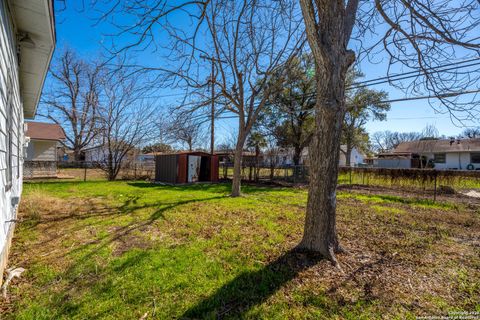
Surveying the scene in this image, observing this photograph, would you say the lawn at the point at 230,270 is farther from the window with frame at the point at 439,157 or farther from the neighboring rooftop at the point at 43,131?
the window with frame at the point at 439,157

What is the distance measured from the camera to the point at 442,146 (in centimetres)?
2848

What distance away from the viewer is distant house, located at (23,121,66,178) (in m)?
15.0

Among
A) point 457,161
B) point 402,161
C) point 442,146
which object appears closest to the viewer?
point 457,161

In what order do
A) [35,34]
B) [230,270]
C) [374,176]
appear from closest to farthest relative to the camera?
[230,270], [35,34], [374,176]

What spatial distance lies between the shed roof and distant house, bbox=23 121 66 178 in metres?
38.1

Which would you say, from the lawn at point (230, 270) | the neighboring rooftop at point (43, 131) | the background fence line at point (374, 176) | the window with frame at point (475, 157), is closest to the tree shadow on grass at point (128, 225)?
the lawn at point (230, 270)

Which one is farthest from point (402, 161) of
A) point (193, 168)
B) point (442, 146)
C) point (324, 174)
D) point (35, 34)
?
point (35, 34)

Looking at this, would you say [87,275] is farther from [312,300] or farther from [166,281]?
[312,300]

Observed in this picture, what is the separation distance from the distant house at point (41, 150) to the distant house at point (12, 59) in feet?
43.2

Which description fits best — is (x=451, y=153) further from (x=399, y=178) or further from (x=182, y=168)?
(x=182, y=168)

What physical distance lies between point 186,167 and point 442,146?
3123 centimetres

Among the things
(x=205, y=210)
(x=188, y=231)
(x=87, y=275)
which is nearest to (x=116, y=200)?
(x=205, y=210)

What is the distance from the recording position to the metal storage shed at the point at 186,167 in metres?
12.8

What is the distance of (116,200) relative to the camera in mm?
7586
